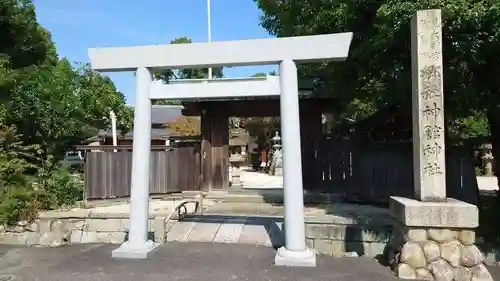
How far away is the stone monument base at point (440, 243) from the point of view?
19.4 ft

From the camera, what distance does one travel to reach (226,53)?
6.90 m

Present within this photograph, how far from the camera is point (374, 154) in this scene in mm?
12047

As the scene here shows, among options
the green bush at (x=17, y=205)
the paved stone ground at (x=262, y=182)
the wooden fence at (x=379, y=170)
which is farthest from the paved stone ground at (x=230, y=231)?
the paved stone ground at (x=262, y=182)

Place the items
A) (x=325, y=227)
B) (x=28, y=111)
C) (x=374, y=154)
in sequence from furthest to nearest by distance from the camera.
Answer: (x=28, y=111), (x=374, y=154), (x=325, y=227)

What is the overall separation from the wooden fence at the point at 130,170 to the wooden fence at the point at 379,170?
4.32 meters

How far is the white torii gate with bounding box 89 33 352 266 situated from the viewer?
660 cm

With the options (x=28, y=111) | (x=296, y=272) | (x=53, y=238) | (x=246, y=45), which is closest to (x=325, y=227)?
(x=296, y=272)

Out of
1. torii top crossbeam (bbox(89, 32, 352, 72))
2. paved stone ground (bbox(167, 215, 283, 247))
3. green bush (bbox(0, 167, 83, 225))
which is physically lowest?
paved stone ground (bbox(167, 215, 283, 247))

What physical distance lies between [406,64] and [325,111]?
551 cm

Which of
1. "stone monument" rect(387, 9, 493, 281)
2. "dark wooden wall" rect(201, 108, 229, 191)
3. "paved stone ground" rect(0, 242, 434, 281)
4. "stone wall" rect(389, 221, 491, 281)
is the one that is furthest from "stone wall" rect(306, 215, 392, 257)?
"dark wooden wall" rect(201, 108, 229, 191)

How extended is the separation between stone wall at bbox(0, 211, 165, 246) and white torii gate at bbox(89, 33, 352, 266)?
1.76 meters

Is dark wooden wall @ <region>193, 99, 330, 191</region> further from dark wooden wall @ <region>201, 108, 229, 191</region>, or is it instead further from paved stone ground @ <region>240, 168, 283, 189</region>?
paved stone ground @ <region>240, 168, 283, 189</region>

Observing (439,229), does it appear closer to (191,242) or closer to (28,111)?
(191,242)

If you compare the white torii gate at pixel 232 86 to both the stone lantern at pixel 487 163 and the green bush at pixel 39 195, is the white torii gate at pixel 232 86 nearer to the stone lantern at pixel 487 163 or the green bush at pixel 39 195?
the green bush at pixel 39 195
